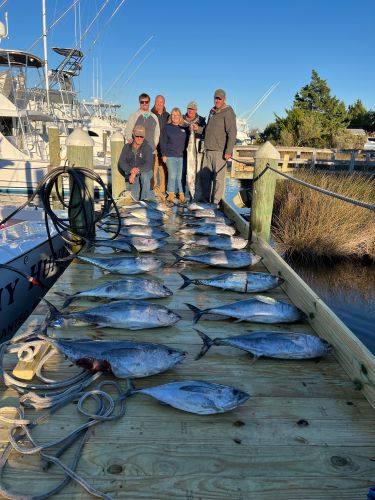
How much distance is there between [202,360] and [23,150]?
48.6 ft

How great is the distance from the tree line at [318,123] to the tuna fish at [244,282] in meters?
31.1

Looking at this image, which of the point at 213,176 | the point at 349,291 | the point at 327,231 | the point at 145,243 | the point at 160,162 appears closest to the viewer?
the point at 145,243

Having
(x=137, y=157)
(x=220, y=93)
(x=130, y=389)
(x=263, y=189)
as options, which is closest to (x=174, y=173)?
(x=137, y=157)

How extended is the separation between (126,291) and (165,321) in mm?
550

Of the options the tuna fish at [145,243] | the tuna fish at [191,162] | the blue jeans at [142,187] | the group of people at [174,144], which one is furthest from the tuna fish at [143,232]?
the tuna fish at [191,162]

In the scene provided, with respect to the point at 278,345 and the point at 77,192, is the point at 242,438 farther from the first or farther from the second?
the point at 77,192

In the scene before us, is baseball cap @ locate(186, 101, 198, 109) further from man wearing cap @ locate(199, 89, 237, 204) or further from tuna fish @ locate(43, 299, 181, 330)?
tuna fish @ locate(43, 299, 181, 330)

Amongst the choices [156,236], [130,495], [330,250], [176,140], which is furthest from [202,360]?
[330,250]

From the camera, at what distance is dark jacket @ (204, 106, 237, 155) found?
7.32 meters

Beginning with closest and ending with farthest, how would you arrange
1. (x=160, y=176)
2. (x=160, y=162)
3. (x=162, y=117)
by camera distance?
1. (x=162, y=117)
2. (x=160, y=162)
3. (x=160, y=176)

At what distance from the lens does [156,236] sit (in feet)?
16.5

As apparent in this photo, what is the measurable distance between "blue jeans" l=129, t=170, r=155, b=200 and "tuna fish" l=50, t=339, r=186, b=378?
540 cm

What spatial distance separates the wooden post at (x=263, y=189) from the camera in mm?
4859

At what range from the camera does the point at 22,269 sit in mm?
4297
